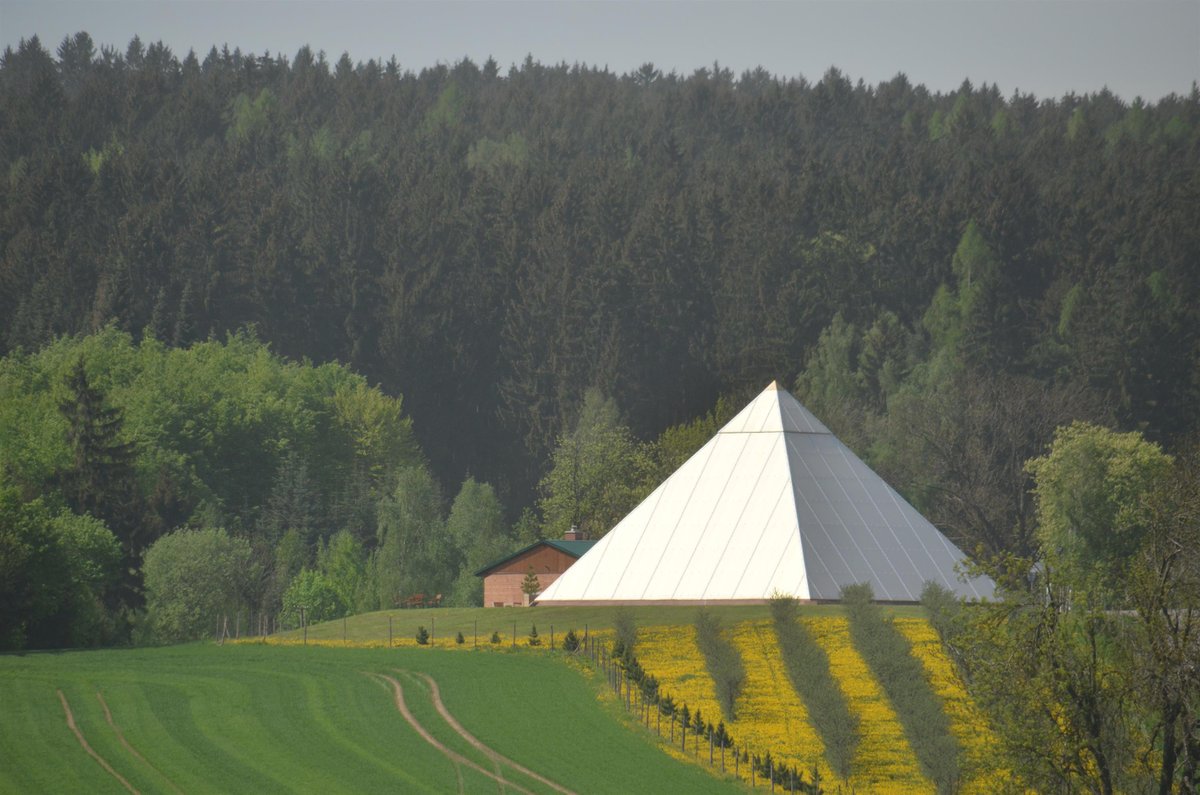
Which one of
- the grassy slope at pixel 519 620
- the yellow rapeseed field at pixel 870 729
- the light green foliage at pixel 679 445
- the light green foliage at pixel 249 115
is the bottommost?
the yellow rapeseed field at pixel 870 729

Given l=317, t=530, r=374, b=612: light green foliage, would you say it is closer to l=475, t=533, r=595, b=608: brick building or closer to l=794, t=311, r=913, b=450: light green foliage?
l=475, t=533, r=595, b=608: brick building

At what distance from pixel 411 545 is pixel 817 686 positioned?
57.6 metres

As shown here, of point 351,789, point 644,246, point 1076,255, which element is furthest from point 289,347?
point 351,789

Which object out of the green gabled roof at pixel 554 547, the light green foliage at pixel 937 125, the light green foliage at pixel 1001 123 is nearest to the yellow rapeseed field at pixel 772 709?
the green gabled roof at pixel 554 547

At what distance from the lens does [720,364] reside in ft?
397

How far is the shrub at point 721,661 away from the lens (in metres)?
48.4

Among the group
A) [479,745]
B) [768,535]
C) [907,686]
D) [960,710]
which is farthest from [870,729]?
[768,535]

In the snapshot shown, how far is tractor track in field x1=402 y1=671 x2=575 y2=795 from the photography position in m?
38.9

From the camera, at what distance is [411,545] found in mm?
102750

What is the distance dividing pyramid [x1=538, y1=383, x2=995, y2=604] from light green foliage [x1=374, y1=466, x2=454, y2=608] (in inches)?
1116

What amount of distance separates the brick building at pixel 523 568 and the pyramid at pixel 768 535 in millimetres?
10417

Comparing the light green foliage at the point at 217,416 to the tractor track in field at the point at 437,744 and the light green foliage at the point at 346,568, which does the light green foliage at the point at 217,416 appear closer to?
the light green foliage at the point at 346,568

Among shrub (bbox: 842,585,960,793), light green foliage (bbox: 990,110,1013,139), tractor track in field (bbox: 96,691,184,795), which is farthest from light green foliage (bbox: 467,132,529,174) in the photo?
tractor track in field (bbox: 96,691,184,795)

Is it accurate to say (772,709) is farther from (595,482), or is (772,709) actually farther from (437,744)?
(595,482)
